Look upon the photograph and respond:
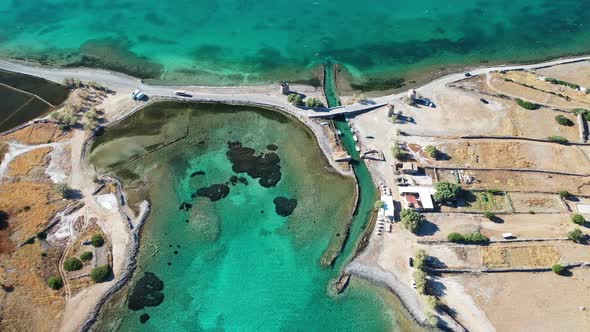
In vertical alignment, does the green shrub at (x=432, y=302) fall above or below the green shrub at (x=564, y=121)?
below

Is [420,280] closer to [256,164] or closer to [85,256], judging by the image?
[256,164]

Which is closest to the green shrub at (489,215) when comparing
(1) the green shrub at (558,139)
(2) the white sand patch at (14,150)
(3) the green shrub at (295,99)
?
(1) the green shrub at (558,139)

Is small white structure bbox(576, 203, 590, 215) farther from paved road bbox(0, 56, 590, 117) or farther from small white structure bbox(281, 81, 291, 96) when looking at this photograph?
small white structure bbox(281, 81, 291, 96)

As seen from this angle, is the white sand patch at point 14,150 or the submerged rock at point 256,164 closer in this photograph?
the submerged rock at point 256,164

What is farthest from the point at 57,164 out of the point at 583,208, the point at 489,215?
the point at 583,208

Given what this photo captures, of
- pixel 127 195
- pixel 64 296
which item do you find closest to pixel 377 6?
pixel 127 195

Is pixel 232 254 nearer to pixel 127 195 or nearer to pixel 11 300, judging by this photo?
pixel 127 195

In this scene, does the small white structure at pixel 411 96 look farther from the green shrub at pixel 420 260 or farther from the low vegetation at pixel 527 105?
the green shrub at pixel 420 260
